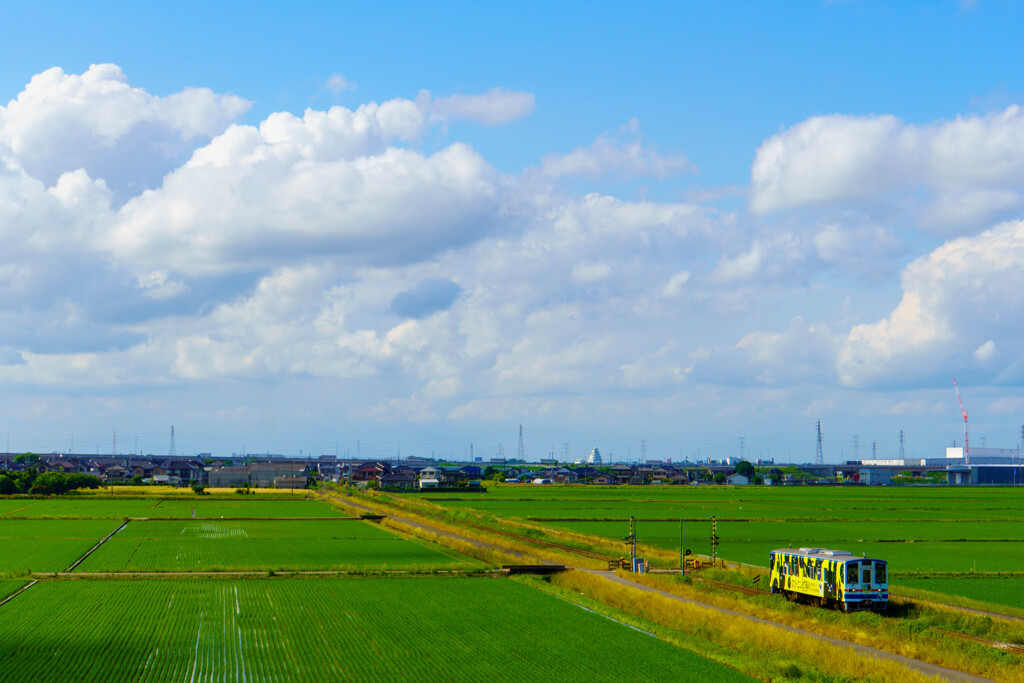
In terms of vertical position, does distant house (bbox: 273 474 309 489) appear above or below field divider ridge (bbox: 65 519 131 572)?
below

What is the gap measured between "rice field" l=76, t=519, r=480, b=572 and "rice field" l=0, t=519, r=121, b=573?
63.9 inches

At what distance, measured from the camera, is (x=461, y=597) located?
42.3 metres

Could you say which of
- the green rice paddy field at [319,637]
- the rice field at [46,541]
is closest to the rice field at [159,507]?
the rice field at [46,541]

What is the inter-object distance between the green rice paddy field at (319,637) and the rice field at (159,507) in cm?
5433

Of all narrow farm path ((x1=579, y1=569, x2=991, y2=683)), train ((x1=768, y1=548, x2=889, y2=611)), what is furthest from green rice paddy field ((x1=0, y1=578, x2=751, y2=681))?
train ((x1=768, y1=548, x2=889, y2=611))

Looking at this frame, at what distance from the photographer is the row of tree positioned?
13612 cm

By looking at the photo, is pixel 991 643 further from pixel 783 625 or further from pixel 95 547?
pixel 95 547

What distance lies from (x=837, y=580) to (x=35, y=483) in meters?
134

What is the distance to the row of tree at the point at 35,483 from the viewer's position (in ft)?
447

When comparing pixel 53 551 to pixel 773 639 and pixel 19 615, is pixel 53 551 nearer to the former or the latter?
pixel 19 615

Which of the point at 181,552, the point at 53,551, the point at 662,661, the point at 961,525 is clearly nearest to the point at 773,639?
the point at 662,661

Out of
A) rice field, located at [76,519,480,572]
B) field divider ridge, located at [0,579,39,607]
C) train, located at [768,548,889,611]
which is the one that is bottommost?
rice field, located at [76,519,480,572]

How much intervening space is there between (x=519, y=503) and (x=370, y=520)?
32.2m

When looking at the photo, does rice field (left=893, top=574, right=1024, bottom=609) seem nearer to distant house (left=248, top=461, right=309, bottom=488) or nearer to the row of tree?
the row of tree
